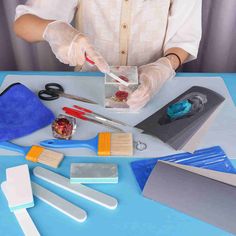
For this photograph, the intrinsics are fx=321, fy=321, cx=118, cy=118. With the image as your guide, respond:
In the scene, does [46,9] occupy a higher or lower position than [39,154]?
higher

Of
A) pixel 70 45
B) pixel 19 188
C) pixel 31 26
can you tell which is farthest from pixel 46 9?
pixel 19 188

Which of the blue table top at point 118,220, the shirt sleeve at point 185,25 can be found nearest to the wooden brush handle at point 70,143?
the blue table top at point 118,220

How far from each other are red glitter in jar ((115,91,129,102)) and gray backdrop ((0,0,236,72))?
1.87 feet

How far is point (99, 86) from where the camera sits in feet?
2.86

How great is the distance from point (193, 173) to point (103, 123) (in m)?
0.24

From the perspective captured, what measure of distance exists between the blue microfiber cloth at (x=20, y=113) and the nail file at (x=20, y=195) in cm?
12

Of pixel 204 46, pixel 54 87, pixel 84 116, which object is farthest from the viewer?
pixel 204 46

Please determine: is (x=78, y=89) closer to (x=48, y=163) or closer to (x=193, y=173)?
(x=48, y=163)

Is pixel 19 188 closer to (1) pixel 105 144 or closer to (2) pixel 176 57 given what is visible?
(1) pixel 105 144

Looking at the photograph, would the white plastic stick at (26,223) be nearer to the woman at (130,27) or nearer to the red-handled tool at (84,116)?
the red-handled tool at (84,116)

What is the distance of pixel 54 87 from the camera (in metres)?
0.85

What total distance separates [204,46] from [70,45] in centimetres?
65

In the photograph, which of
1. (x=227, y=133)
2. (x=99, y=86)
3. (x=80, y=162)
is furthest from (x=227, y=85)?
(x=80, y=162)

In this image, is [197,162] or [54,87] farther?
[54,87]
